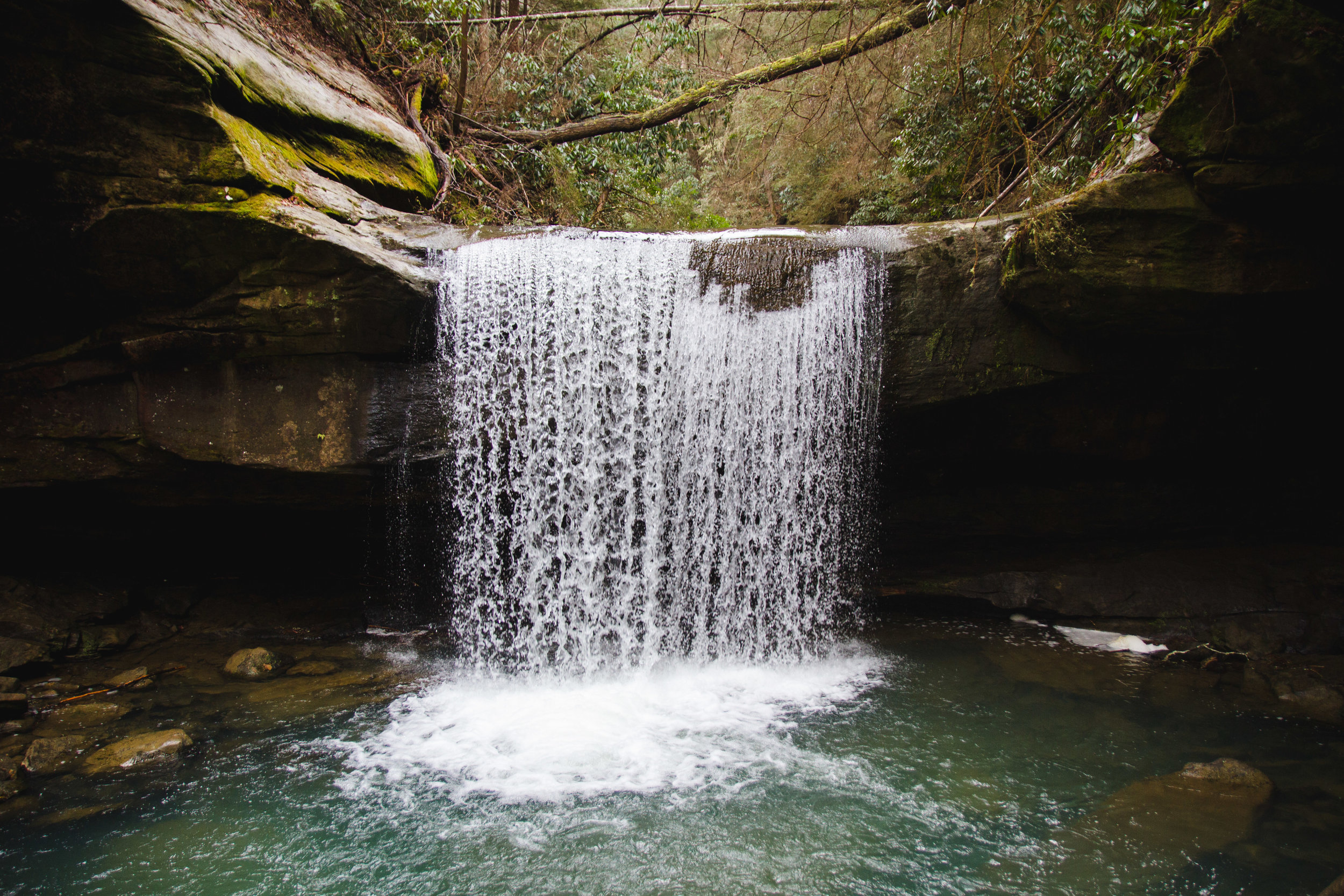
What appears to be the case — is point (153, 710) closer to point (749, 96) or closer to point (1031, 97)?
point (1031, 97)

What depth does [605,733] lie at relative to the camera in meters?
4.66

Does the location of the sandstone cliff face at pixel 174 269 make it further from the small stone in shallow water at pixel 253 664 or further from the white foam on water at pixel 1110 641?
the white foam on water at pixel 1110 641

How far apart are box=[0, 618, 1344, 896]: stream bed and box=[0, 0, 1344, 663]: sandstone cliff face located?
1716 mm

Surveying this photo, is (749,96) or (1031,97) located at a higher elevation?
(749,96)

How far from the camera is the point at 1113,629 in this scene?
6.49m

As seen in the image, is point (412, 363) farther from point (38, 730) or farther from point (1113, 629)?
point (1113, 629)

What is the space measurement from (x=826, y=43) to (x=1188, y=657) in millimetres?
8441

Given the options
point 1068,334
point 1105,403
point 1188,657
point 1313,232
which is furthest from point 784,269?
point 1188,657

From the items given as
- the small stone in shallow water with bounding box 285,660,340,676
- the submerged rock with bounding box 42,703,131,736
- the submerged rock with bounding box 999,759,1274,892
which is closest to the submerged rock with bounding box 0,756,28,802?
the submerged rock with bounding box 42,703,131,736

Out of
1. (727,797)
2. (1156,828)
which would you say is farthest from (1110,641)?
(727,797)

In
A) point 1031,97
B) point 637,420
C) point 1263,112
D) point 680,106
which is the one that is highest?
point 680,106

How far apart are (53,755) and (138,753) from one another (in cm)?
48

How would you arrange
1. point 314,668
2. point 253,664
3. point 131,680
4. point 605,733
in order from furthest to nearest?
point 314,668 < point 253,664 < point 131,680 < point 605,733

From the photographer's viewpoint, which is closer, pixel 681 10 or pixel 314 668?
pixel 314 668
